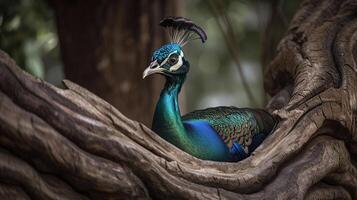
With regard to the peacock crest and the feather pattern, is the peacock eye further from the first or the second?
the feather pattern

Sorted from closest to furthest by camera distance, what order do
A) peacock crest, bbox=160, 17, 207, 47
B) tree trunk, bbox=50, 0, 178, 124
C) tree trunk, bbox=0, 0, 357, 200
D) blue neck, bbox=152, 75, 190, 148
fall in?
tree trunk, bbox=0, 0, 357, 200
blue neck, bbox=152, 75, 190, 148
peacock crest, bbox=160, 17, 207, 47
tree trunk, bbox=50, 0, 178, 124

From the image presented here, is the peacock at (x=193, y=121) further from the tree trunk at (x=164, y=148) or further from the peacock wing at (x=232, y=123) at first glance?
the tree trunk at (x=164, y=148)

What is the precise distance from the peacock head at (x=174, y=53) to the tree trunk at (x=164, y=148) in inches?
11.3

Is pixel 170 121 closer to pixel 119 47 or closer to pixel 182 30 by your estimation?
pixel 182 30

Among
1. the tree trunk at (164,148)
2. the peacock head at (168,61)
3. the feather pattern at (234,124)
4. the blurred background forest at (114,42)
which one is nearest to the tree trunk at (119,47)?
the blurred background forest at (114,42)

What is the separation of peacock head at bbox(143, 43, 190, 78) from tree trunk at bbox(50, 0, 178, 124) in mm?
1662

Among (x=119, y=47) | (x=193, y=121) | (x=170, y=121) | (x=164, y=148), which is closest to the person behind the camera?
(x=164, y=148)

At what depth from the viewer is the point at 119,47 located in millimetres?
3869

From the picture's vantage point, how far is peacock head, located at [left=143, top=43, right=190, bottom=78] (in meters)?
2.14

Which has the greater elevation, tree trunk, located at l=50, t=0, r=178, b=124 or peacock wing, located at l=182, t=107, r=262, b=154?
tree trunk, located at l=50, t=0, r=178, b=124

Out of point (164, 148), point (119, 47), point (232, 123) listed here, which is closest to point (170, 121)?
point (164, 148)

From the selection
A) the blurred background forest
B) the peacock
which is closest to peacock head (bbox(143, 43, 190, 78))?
the peacock

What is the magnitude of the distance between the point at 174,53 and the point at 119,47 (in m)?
1.74

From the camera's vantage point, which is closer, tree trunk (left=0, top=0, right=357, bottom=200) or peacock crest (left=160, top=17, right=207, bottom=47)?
tree trunk (left=0, top=0, right=357, bottom=200)
